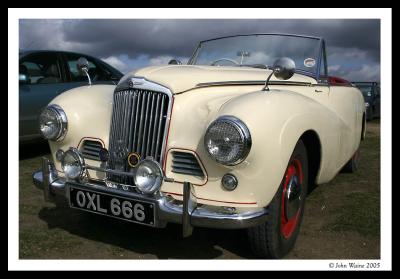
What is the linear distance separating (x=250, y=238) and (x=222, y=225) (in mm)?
374

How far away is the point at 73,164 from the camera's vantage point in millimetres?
2977

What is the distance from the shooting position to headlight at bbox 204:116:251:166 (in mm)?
2406

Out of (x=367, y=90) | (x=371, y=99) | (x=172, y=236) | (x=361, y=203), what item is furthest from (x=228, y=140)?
(x=367, y=90)

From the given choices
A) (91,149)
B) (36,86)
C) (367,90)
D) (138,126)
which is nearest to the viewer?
(138,126)

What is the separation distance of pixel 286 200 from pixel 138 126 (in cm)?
112

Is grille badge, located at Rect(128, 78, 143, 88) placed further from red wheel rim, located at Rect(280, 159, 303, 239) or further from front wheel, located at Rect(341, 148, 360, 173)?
front wheel, located at Rect(341, 148, 360, 173)

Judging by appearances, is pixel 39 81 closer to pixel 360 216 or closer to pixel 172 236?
pixel 172 236

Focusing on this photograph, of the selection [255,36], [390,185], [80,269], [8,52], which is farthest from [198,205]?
[255,36]

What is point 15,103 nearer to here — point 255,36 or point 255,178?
point 255,178

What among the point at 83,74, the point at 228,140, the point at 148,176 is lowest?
the point at 148,176

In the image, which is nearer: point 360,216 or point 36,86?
point 360,216

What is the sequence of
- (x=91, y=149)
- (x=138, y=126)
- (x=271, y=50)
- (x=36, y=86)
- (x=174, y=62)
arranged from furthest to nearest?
1. (x=36, y=86)
2. (x=174, y=62)
3. (x=271, y=50)
4. (x=91, y=149)
5. (x=138, y=126)

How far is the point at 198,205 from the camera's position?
256 centimetres

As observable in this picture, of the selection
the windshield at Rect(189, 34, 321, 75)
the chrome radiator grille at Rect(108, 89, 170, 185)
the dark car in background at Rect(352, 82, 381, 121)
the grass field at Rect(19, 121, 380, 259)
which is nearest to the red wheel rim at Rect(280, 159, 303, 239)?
the grass field at Rect(19, 121, 380, 259)
